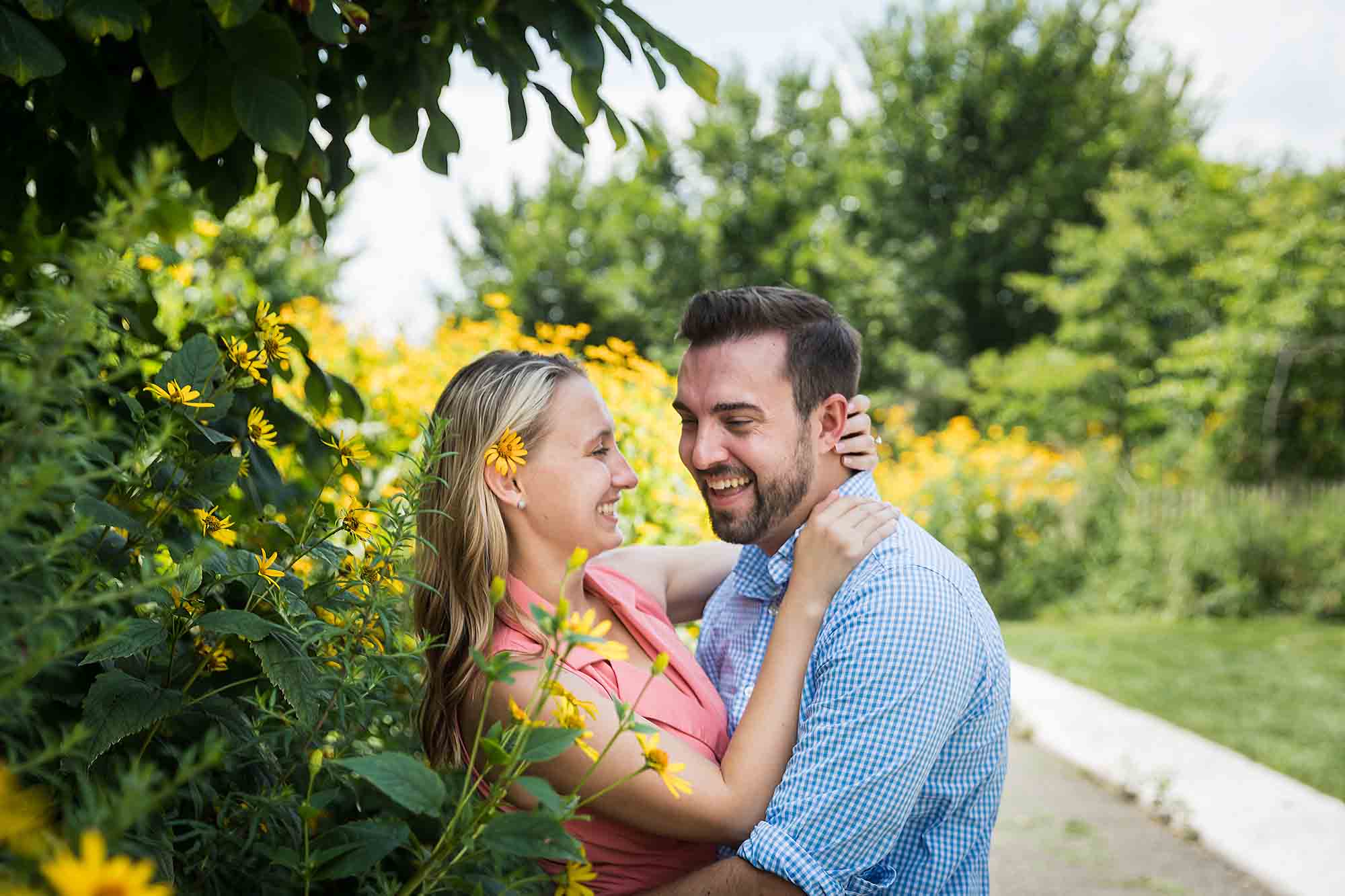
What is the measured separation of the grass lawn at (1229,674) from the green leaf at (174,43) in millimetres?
5452

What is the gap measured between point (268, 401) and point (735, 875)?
4.07 feet

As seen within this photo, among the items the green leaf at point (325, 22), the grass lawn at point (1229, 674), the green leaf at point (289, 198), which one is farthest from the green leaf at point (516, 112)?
the grass lawn at point (1229, 674)

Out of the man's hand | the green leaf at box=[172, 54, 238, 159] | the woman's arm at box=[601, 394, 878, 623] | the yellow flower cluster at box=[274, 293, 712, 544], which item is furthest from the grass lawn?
the green leaf at box=[172, 54, 238, 159]

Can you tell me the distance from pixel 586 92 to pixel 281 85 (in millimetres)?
667

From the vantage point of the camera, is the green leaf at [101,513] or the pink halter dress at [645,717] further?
the pink halter dress at [645,717]

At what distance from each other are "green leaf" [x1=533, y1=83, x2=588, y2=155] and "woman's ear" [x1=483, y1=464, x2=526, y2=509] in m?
0.69

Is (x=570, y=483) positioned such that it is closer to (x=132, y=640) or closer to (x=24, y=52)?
(x=132, y=640)

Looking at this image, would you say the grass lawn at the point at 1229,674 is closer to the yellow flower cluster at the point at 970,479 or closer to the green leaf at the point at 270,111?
the yellow flower cluster at the point at 970,479

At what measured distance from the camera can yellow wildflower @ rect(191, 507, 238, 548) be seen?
58.7 inches

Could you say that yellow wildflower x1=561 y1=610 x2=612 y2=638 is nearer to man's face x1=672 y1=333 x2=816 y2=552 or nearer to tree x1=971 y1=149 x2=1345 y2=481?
man's face x1=672 y1=333 x2=816 y2=552

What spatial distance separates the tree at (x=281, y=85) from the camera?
1.68 metres

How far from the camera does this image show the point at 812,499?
247cm

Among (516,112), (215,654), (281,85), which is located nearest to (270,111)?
(281,85)

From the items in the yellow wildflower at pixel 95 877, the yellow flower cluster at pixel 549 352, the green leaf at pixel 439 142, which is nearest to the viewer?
the yellow wildflower at pixel 95 877
